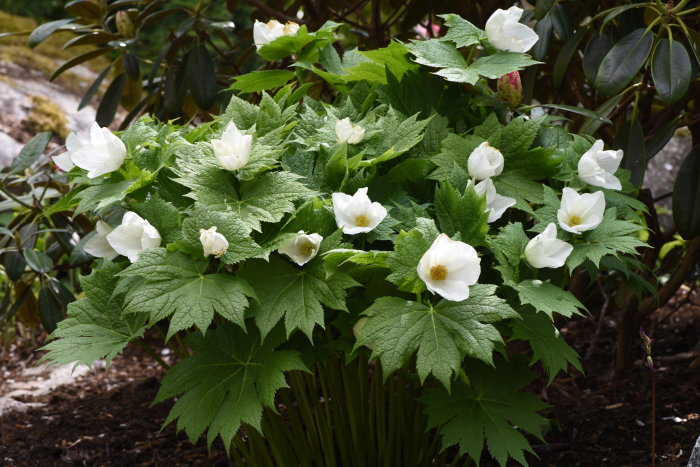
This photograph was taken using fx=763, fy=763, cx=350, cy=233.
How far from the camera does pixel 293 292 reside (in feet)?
3.89

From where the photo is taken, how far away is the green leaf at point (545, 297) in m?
1.14

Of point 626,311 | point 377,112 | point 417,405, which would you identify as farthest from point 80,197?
point 626,311

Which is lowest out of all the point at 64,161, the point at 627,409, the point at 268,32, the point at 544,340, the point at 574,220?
the point at 627,409

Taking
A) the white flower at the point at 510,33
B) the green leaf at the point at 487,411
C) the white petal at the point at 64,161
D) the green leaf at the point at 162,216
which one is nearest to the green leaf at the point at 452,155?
the white flower at the point at 510,33

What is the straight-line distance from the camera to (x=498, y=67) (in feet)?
4.60

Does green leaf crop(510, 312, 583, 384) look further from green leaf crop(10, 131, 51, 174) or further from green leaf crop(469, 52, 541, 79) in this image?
green leaf crop(10, 131, 51, 174)

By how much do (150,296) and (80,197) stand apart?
1.05 ft

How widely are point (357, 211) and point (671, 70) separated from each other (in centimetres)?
82

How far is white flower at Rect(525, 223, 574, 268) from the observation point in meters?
1.23

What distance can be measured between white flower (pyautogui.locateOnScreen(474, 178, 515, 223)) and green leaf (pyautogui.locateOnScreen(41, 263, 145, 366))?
608 millimetres

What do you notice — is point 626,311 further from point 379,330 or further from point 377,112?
point 379,330

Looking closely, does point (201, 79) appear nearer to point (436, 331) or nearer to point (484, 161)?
point (484, 161)

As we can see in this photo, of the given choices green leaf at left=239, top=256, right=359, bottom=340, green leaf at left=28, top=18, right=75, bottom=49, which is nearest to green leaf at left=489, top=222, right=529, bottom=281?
green leaf at left=239, top=256, right=359, bottom=340

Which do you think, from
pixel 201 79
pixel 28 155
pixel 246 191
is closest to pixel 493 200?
pixel 246 191
